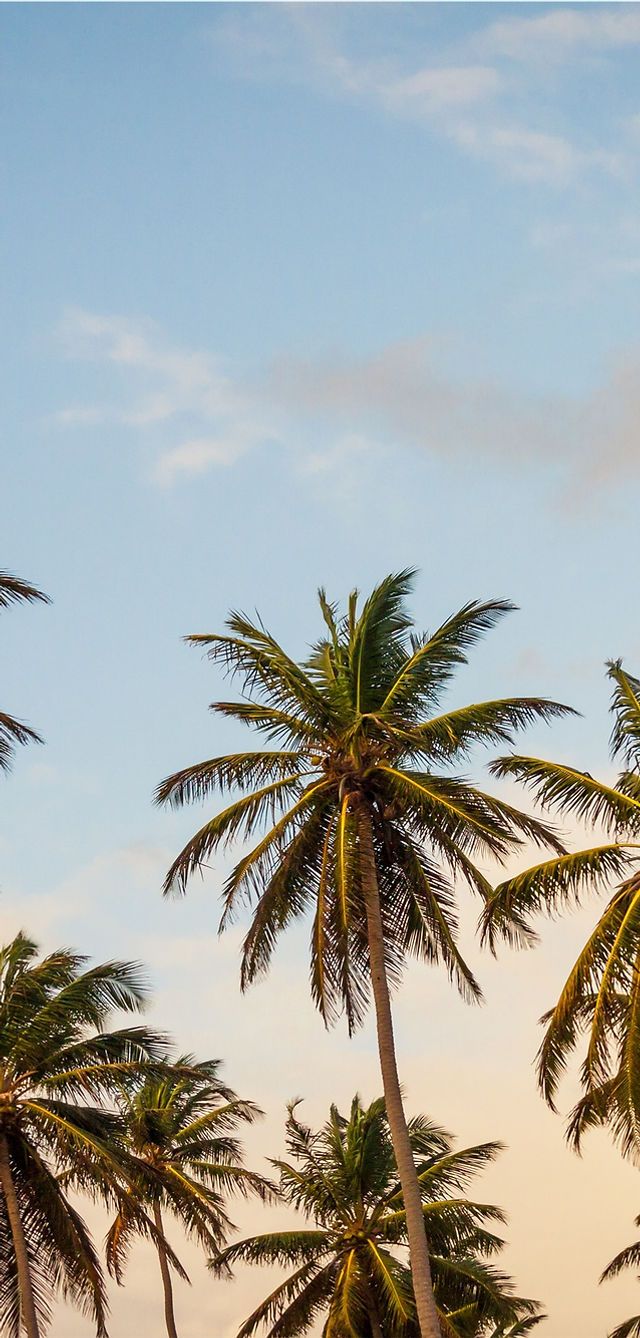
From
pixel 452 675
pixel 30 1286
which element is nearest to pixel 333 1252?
pixel 30 1286

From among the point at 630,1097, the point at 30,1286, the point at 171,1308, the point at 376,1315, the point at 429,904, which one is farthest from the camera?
the point at 171,1308

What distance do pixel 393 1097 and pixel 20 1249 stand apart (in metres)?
8.06

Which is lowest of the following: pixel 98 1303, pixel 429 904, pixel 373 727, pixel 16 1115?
pixel 98 1303

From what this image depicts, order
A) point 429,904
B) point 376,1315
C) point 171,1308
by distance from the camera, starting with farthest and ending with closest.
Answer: point 171,1308 < point 376,1315 < point 429,904

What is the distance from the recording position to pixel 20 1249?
94.7ft

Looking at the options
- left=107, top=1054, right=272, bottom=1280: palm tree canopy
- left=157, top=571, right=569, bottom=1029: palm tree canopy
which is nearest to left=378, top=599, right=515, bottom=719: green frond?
left=157, top=571, right=569, bottom=1029: palm tree canopy

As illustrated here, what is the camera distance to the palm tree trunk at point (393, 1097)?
2466 centimetres

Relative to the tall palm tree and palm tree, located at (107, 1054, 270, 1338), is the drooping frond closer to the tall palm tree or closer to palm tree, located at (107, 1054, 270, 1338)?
the tall palm tree

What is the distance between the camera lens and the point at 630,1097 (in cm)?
2238

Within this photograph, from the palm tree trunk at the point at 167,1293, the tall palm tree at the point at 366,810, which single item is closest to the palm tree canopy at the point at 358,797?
the tall palm tree at the point at 366,810

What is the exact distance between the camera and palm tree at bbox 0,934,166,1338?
95.8ft

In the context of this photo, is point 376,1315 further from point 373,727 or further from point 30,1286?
point 373,727

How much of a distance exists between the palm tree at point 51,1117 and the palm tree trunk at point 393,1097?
5882 mm

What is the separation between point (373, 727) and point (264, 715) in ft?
6.26
